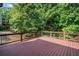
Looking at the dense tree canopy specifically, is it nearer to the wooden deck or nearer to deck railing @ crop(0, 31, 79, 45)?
deck railing @ crop(0, 31, 79, 45)

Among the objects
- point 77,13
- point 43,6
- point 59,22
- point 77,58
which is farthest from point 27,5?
point 77,58

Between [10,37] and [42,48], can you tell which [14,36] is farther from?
[42,48]

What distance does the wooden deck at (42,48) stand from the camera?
501cm

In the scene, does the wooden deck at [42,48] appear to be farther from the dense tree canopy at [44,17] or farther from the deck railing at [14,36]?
the dense tree canopy at [44,17]

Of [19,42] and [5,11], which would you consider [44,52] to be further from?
[5,11]

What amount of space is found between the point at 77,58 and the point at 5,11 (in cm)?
184

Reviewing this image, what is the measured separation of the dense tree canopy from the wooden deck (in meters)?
0.29

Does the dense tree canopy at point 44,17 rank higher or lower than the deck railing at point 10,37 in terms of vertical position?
higher

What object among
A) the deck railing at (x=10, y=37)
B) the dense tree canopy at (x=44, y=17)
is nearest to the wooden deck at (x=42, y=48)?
the deck railing at (x=10, y=37)

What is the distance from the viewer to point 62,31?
5.05 meters

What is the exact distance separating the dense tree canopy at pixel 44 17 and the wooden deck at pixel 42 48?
0.29 m

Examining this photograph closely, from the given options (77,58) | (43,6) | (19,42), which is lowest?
(77,58)

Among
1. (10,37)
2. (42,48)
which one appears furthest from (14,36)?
(42,48)

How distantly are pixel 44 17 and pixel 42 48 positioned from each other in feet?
2.22
